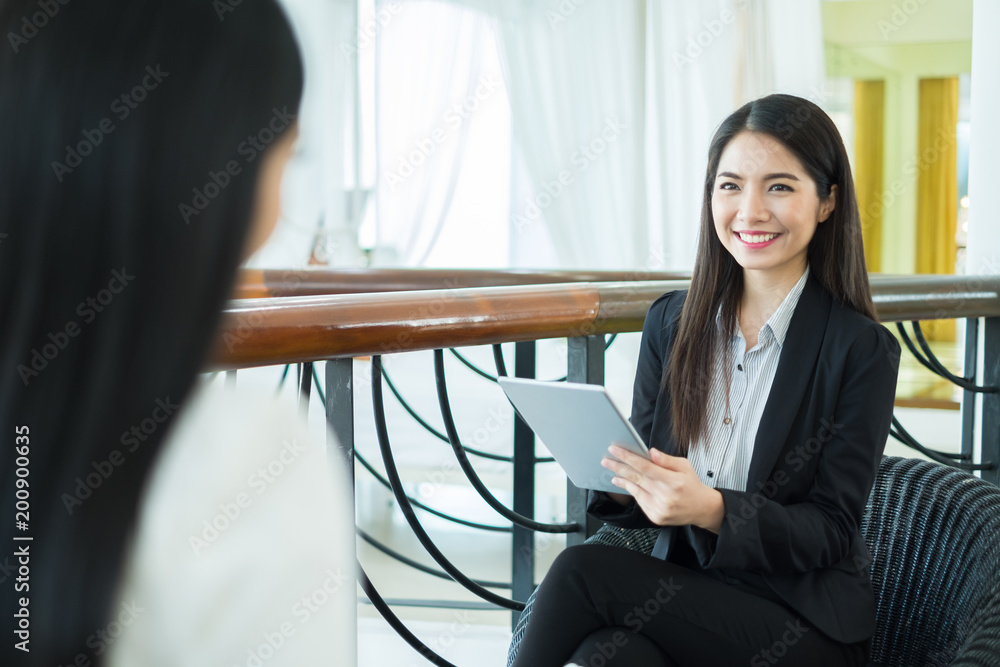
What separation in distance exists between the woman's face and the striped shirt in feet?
0.20

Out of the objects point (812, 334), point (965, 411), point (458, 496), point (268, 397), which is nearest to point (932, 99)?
point (458, 496)

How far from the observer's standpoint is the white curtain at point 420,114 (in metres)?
4.94

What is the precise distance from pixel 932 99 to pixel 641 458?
9.80 metres

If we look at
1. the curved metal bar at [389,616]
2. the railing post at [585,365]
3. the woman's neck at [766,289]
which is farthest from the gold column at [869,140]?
the curved metal bar at [389,616]

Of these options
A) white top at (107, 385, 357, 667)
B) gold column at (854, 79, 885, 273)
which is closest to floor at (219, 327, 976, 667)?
white top at (107, 385, 357, 667)

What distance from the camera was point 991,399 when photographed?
2055mm

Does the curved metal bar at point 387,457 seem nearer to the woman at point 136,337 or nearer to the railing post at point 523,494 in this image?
the railing post at point 523,494

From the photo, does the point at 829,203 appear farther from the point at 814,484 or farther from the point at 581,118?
the point at 581,118

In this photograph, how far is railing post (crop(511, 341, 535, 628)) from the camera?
1607mm

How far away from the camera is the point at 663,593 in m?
1.27

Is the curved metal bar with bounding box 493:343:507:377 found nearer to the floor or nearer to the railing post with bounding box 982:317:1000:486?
the railing post with bounding box 982:317:1000:486

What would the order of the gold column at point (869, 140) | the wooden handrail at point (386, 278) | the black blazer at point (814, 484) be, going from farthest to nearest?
the gold column at point (869, 140) < the wooden handrail at point (386, 278) < the black blazer at point (814, 484)

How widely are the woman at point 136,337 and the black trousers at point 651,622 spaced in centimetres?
87

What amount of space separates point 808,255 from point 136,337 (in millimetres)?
1214
